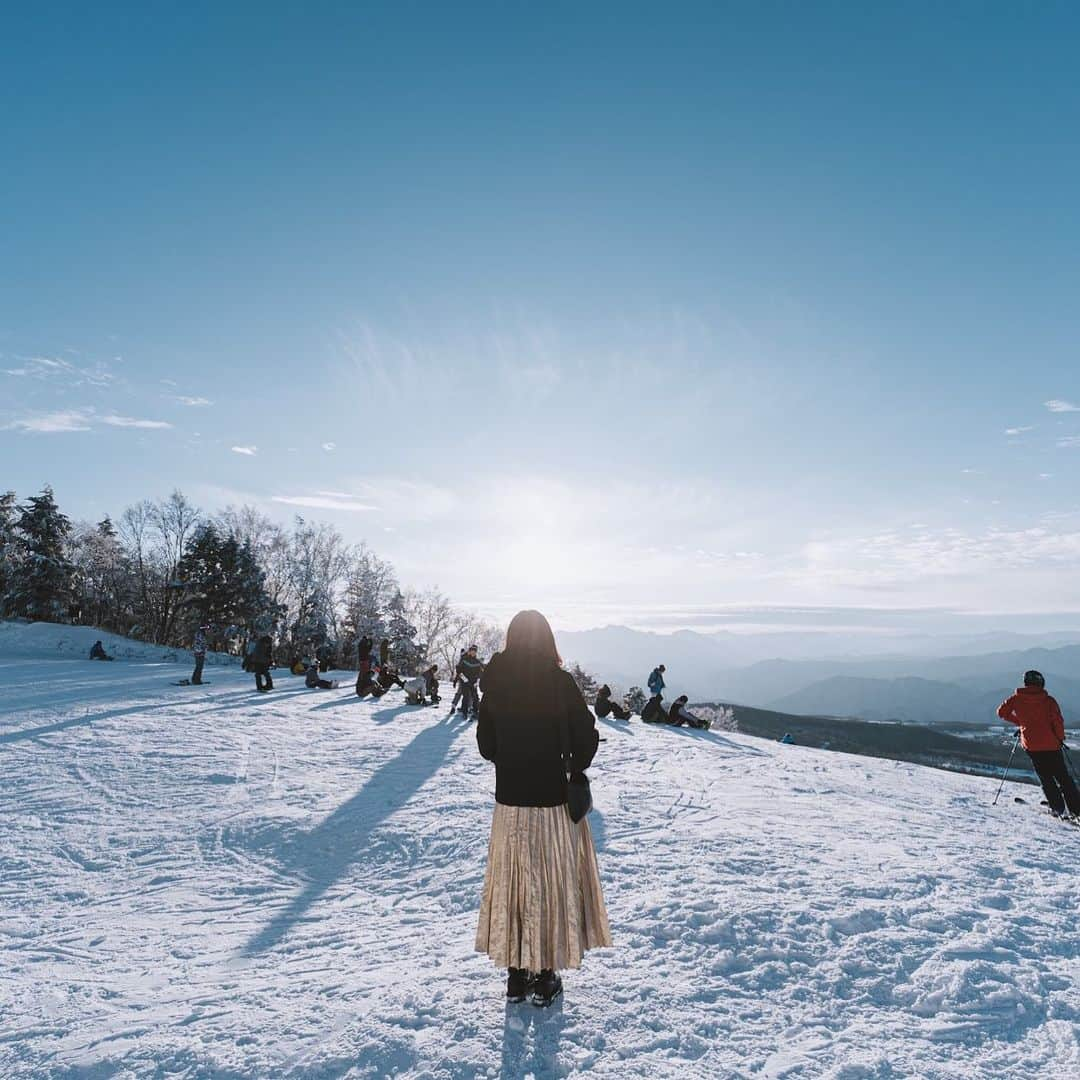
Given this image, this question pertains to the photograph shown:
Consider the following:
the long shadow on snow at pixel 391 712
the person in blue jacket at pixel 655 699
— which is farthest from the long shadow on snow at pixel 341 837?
the person in blue jacket at pixel 655 699

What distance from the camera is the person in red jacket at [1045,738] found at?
352 inches

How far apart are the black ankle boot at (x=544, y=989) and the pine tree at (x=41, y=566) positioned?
53.6 meters

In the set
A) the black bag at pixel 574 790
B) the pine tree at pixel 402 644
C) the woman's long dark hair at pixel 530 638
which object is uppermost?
the woman's long dark hair at pixel 530 638

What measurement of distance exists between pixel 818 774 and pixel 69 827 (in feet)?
38.3

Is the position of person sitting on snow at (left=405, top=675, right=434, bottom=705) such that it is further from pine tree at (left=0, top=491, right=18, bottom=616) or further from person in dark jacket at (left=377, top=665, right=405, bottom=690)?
pine tree at (left=0, top=491, right=18, bottom=616)

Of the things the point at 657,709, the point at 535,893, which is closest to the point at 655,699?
the point at 657,709

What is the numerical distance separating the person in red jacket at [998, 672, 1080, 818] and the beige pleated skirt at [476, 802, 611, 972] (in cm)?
841

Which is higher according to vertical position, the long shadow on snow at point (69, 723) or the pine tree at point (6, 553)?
the pine tree at point (6, 553)

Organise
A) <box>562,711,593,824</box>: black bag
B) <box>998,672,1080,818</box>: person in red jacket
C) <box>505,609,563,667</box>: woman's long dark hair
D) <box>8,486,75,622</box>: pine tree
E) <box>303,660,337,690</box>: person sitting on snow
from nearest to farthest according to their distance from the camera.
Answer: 1. <box>562,711,593,824</box>: black bag
2. <box>505,609,563,667</box>: woman's long dark hair
3. <box>998,672,1080,818</box>: person in red jacket
4. <box>303,660,337,690</box>: person sitting on snow
5. <box>8,486,75,622</box>: pine tree

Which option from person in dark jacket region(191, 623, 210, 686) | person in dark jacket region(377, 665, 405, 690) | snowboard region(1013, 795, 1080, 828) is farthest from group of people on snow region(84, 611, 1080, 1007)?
person in dark jacket region(377, 665, 405, 690)

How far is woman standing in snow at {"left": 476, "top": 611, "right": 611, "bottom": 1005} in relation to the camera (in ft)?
12.3

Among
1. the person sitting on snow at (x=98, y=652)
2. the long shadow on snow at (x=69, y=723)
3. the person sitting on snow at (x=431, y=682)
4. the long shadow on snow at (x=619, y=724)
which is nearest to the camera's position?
the long shadow on snow at (x=69, y=723)

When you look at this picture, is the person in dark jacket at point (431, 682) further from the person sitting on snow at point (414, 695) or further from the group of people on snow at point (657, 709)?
the group of people on snow at point (657, 709)

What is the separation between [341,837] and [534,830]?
4.96 m
